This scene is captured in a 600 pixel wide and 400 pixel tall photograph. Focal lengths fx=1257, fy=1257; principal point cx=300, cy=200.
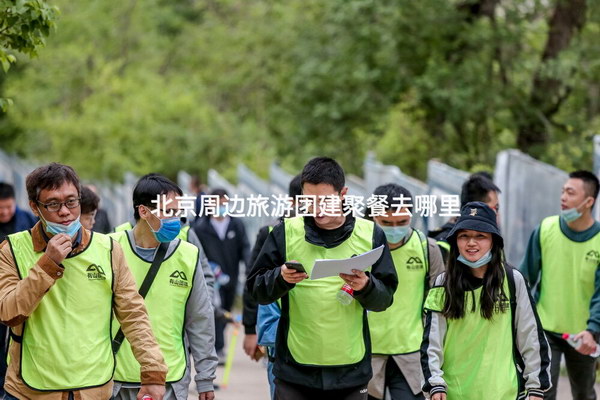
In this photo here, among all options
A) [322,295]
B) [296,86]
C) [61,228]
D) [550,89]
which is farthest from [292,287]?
[296,86]

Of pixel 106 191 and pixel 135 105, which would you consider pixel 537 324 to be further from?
pixel 106 191

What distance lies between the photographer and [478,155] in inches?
758

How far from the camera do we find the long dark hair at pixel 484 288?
6461mm

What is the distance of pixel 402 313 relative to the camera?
7828mm

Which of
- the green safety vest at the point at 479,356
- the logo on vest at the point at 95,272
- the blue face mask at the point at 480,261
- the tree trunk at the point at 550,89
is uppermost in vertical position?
the tree trunk at the point at 550,89

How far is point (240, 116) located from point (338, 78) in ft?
42.4

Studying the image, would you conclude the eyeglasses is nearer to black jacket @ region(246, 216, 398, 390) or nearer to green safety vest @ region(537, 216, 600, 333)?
black jacket @ region(246, 216, 398, 390)

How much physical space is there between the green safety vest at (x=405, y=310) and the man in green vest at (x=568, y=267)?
1267 millimetres

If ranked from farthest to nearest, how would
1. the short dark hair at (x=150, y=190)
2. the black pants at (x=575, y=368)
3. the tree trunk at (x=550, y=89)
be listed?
the tree trunk at (x=550, y=89) < the black pants at (x=575, y=368) < the short dark hair at (x=150, y=190)

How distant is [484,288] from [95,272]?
6.60ft

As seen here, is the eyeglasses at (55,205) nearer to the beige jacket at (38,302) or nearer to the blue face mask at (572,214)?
the beige jacket at (38,302)

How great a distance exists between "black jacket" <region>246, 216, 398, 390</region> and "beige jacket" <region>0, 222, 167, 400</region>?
71 centimetres

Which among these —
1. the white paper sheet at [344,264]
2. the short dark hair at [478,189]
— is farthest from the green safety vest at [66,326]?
the short dark hair at [478,189]

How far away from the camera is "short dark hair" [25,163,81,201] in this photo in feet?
18.8
